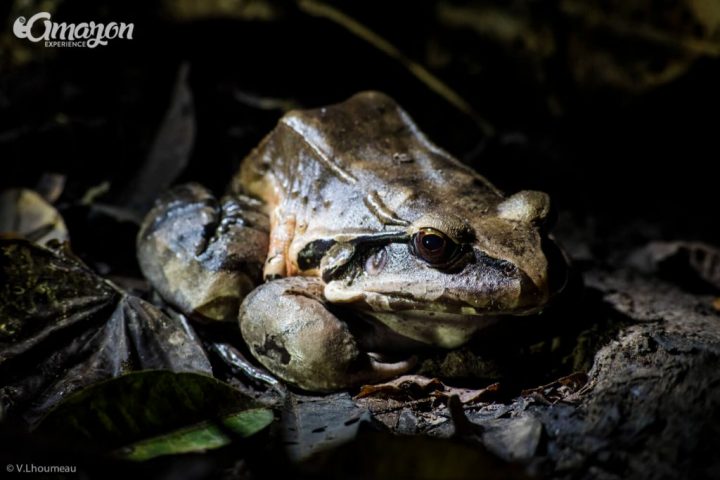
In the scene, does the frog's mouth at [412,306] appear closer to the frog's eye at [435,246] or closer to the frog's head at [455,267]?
the frog's head at [455,267]

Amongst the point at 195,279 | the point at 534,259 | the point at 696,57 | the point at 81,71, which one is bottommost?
the point at 195,279

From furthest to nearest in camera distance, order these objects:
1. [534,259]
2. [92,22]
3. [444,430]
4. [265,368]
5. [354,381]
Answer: [92,22] < [265,368] < [354,381] < [534,259] < [444,430]

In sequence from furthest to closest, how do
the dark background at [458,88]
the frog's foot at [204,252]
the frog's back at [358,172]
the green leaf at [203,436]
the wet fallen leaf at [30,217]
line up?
the dark background at [458,88] → the wet fallen leaf at [30,217] → the frog's foot at [204,252] → the frog's back at [358,172] → the green leaf at [203,436]

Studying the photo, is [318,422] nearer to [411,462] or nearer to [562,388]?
[411,462]

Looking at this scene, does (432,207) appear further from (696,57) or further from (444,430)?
(696,57)

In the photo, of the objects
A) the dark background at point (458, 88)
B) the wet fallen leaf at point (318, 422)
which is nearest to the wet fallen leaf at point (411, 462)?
the wet fallen leaf at point (318, 422)

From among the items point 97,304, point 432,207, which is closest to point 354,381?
point 432,207
